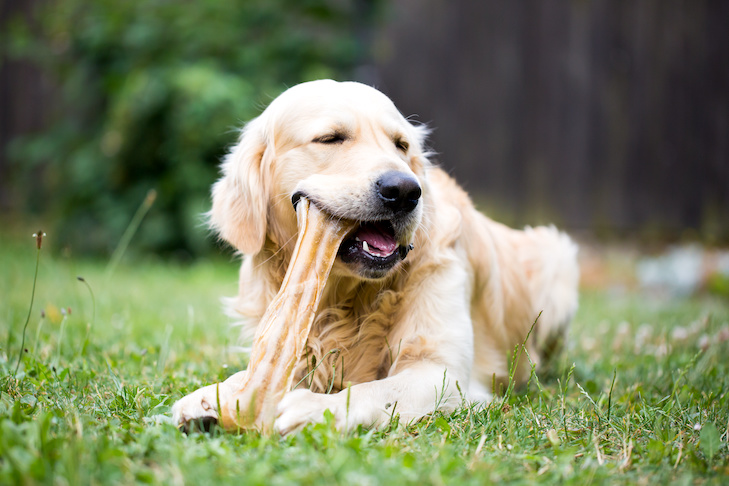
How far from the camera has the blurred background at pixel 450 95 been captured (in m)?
7.34

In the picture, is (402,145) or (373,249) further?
(402,145)

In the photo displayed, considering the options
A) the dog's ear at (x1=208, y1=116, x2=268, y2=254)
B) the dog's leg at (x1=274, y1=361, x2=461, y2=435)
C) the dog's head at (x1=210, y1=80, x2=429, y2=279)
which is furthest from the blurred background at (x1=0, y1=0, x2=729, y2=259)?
the dog's leg at (x1=274, y1=361, x2=461, y2=435)

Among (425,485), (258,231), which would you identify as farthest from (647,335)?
(425,485)

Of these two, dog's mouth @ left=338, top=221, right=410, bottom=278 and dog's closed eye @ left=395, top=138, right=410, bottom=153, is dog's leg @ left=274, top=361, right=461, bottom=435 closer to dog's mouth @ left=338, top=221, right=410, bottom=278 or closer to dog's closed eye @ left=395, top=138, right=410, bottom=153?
dog's mouth @ left=338, top=221, right=410, bottom=278

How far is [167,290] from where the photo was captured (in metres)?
5.16

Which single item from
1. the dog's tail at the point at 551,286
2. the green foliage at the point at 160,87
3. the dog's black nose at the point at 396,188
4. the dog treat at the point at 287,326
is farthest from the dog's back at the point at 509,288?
the green foliage at the point at 160,87

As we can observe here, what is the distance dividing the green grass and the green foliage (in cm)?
376

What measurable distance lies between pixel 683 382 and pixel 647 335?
1.34 m

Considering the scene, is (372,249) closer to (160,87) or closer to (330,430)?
(330,430)

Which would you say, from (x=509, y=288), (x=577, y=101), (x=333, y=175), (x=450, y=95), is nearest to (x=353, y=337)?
(x=333, y=175)

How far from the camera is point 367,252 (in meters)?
2.24

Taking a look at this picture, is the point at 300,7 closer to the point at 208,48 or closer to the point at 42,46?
the point at 208,48

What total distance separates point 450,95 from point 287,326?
23.1 ft

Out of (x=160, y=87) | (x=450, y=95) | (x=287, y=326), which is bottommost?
(x=287, y=326)
